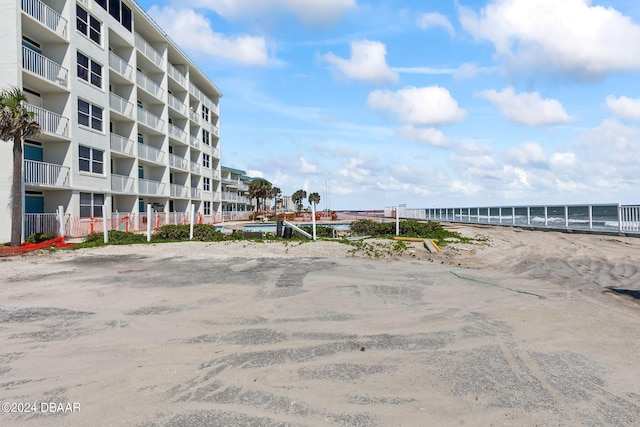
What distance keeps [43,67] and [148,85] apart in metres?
13.4

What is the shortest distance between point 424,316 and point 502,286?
3.50 meters

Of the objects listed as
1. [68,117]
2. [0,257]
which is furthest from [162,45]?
[0,257]

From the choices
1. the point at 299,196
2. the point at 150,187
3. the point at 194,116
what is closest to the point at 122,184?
the point at 150,187

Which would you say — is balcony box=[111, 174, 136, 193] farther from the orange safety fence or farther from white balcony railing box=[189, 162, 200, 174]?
white balcony railing box=[189, 162, 200, 174]

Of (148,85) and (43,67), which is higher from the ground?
(148,85)

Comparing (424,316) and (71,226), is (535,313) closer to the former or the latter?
(424,316)

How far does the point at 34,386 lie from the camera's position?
3.97 m

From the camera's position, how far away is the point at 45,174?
22.8m

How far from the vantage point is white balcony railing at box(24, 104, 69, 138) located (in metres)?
22.5

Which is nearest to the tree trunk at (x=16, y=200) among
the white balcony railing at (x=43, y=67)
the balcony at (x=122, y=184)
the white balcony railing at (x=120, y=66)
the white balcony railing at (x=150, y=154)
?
the white balcony railing at (x=43, y=67)

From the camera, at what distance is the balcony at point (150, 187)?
33938 mm

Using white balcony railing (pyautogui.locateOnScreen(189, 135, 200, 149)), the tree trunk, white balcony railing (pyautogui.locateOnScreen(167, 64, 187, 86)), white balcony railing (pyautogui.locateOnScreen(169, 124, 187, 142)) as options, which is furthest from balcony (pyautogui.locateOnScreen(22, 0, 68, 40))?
white balcony railing (pyautogui.locateOnScreen(189, 135, 200, 149))

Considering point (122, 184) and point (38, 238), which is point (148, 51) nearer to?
point (122, 184)

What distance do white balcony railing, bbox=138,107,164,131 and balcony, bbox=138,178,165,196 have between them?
17.7ft
